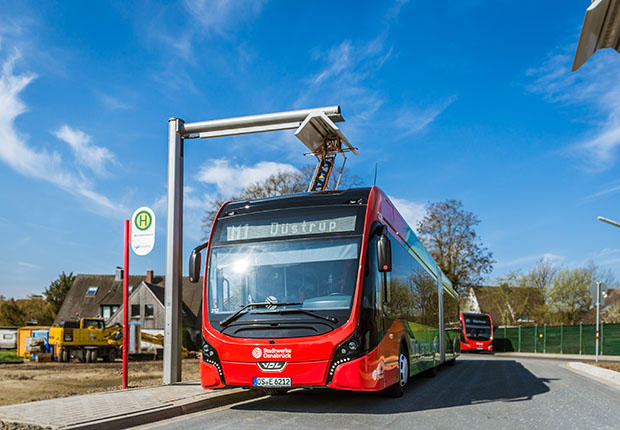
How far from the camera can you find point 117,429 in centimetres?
706

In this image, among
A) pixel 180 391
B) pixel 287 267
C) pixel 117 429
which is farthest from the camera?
pixel 180 391

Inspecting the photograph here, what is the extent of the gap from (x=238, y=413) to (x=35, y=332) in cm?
3295

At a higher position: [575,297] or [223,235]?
[223,235]

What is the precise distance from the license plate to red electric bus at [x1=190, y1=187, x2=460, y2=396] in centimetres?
1

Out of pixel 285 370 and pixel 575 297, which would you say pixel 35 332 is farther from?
pixel 575 297

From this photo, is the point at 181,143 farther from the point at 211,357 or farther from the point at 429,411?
the point at 429,411

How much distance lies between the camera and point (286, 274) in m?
8.58

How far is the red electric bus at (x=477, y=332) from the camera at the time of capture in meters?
44.4

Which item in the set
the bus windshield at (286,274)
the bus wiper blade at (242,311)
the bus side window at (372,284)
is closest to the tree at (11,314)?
the bus windshield at (286,274)

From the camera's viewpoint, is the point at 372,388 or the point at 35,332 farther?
the point at 35,332

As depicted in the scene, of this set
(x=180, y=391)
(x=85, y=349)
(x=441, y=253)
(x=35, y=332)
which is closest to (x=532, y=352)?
(x=441, y=253)

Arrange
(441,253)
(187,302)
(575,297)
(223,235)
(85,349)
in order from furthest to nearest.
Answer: (187,302) → (575,297) → (441,253) → (85,349) → (223,235)

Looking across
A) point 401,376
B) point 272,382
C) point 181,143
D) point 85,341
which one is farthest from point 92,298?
point 272,382

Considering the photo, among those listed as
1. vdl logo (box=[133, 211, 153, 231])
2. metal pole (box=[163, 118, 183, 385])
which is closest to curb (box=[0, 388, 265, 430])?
metal pole (box=[163, 118, 183, 385])
